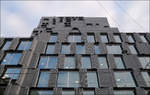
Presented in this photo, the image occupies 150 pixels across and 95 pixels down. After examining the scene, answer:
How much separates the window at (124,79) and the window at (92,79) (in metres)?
2.57

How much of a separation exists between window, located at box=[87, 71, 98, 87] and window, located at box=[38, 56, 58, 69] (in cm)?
480

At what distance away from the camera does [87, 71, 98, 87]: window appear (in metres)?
18.1

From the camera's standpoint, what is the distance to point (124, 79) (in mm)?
18984

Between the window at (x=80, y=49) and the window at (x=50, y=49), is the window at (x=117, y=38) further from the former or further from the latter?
the window at (x=50, y=49)

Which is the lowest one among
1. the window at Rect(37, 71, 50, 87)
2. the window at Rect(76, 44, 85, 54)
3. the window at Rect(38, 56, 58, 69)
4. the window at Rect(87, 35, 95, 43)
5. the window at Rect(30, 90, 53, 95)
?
the window at Rect(30, 90, 53, 95)

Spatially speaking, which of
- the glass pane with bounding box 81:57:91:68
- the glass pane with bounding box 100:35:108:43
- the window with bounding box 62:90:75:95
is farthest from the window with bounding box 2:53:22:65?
the glass pane with bounding box 100:35:108:43

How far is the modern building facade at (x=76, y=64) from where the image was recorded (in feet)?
56.3

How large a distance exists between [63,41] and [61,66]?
679 centimetres

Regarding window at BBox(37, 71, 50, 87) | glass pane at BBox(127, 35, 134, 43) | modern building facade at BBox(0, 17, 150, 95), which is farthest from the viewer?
glass pane at BBox(127, 35, 134, 43)

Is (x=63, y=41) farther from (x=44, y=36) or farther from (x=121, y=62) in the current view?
(x=121, y=62)

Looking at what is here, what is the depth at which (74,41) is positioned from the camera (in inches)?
1059

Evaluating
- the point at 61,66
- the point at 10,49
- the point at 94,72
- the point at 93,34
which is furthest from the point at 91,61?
the point at 10,49

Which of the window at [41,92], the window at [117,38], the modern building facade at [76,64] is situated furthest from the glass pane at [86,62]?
the window at [117,38]

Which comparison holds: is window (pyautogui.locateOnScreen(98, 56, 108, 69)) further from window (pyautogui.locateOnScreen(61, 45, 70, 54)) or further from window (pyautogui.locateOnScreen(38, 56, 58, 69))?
window (pyautogui.locateOnScreen(38, 56, 58, 69))
